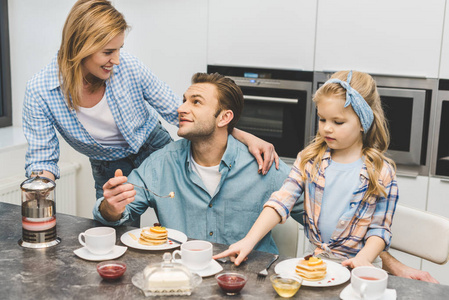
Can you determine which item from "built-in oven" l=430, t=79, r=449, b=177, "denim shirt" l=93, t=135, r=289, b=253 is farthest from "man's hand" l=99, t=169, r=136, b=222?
"built-in oven" l=430, t=79, r=449, b=177

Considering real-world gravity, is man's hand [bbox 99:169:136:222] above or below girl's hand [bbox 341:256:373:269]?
above

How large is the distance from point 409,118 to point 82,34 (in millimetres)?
1973

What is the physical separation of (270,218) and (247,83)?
5.81ft

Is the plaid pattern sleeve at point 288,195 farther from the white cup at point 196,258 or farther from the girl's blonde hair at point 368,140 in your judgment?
the white cup at point 196,258

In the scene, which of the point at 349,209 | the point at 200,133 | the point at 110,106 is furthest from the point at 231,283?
the point at 110,106

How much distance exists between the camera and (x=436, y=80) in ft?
10.2

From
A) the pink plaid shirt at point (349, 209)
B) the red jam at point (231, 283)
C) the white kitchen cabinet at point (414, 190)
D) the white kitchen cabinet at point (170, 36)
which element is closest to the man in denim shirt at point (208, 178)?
the pink plaid shirt at point (349, 209)

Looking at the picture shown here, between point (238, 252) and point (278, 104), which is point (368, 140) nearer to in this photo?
point (238, 252)

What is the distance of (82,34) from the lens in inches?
81.1

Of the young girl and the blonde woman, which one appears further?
the blonde woman

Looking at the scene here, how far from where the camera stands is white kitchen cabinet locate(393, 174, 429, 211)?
10.6 feet

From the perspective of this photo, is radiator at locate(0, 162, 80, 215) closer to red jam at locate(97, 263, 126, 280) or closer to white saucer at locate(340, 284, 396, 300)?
red jam at locate(97, 263, 126, 280)

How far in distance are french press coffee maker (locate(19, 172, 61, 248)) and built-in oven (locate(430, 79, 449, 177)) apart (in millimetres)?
2215

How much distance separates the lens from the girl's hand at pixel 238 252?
5.41 ft
